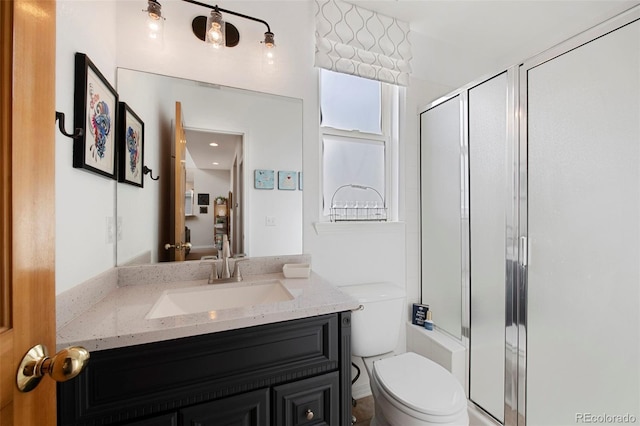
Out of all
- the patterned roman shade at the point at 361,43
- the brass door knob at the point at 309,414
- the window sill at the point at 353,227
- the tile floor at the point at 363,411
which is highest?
the patterned roman shade at the point at 361,43

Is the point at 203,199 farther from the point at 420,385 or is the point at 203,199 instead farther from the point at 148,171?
the point at 420,385

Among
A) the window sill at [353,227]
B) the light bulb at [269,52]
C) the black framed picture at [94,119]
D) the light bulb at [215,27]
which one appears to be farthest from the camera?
the window sill at [353,227]

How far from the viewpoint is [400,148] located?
1923 millimetres

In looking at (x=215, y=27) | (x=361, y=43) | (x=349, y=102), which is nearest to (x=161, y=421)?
(x=215, y=27)

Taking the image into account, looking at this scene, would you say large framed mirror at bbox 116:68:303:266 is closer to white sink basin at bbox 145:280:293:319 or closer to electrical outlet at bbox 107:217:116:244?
electrical outlet at bbox 107:217:116:244

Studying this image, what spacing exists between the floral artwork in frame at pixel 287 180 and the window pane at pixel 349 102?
460 millimetres

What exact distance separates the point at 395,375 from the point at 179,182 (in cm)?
143

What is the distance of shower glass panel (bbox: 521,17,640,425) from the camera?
1.01 meters

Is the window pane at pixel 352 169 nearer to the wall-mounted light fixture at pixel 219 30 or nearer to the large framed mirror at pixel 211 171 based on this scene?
the large framed mirror at pixel 211 171

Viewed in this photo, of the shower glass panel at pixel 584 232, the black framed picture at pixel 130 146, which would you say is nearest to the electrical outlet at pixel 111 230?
the black framed picture at pixel 130 146

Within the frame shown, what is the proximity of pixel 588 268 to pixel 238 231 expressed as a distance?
163cm

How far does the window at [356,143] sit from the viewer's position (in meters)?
1.77

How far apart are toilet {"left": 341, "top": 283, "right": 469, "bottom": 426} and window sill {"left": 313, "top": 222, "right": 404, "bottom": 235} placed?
0.36 meters

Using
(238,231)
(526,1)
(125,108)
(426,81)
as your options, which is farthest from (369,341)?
(526,1)
